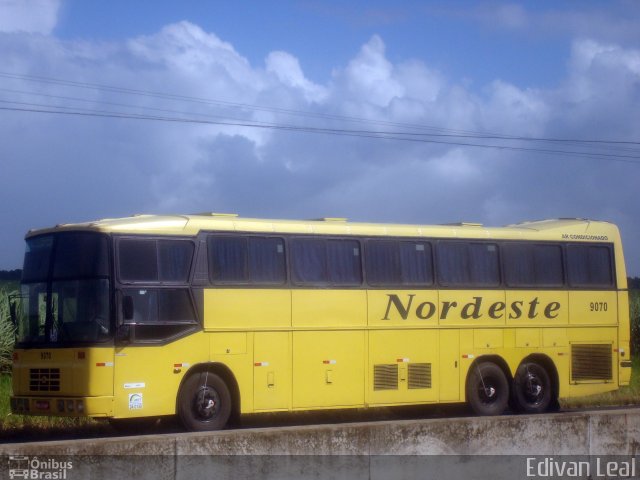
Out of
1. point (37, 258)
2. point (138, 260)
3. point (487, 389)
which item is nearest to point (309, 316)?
point (138, 260)

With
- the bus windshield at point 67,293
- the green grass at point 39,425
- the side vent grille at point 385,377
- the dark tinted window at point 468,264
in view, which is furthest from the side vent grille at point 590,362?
the bus windshield at point 67,293

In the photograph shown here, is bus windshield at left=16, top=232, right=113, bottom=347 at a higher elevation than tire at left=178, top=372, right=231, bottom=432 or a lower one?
higher

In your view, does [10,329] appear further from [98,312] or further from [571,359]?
[571,359]

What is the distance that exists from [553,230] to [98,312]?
10.00m

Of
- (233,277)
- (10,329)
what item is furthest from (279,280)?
(10,329)

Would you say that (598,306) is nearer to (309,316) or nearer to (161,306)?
(309,316)

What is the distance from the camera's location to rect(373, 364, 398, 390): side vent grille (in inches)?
770

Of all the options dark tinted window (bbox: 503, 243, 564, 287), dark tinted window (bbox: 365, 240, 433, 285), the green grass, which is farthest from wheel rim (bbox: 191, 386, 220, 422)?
dark tinted window (bbox: 503, 243, 564, 287)

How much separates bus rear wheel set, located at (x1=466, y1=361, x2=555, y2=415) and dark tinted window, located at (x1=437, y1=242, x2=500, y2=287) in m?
1.59

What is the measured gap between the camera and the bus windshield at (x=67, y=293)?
16.5m

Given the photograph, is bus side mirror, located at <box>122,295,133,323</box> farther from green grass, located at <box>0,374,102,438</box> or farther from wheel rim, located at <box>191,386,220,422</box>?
green grass, located at <box>0,374,102,438</box>

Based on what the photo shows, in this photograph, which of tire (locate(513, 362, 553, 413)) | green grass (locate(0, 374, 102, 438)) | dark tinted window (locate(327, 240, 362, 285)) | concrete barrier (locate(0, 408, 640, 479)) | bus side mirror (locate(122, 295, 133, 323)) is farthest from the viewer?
tire (locate(513, 362, 553, 413))

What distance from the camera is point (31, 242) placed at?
17750 mm

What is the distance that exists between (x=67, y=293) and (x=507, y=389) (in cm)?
880
